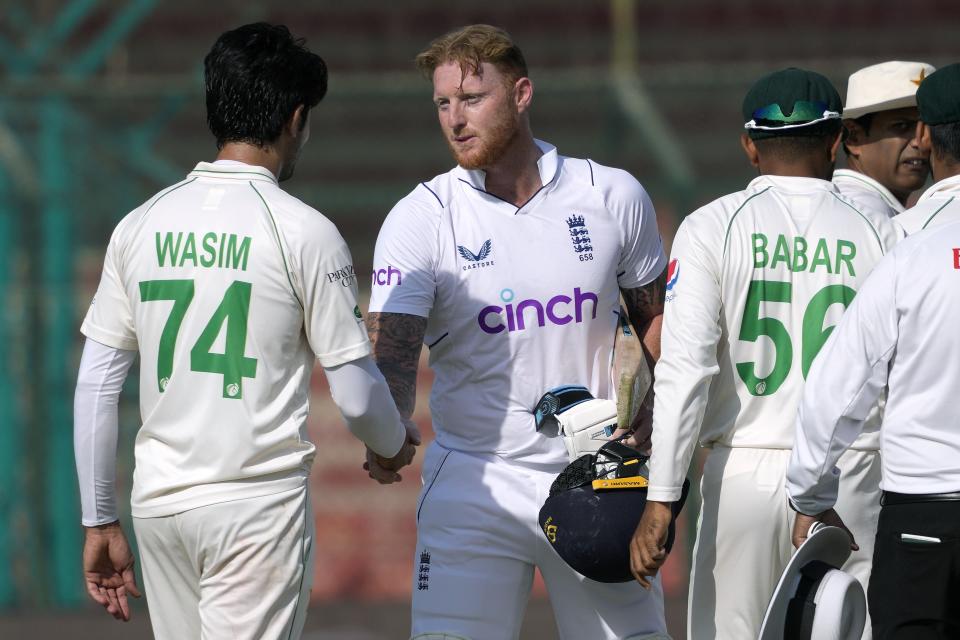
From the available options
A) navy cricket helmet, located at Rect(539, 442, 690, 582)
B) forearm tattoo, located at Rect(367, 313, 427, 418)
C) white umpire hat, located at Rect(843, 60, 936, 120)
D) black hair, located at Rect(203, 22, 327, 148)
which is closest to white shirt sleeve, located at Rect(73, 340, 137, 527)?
black hair, located at Rect(203, 22, 327, 148)

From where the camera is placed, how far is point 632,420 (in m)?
3.78

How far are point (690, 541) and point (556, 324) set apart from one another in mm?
3611

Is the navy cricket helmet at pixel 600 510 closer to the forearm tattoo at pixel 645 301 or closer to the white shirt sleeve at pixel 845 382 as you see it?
the white shirt sleeve at pixel 845 382

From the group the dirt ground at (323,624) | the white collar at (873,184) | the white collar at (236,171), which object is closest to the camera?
the white collar at (236,171)

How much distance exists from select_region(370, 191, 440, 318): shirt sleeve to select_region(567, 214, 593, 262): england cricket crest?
37cm

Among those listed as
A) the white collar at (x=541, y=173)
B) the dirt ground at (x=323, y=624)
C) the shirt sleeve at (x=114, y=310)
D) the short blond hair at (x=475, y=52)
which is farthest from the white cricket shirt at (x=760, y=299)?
the dirt ground at (x=323, y=624)

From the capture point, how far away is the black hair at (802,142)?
3.65 metres

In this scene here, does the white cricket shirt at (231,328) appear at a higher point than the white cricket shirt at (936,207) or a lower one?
lower

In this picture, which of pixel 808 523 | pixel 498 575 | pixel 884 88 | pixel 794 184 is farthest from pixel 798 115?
pixel 498 575

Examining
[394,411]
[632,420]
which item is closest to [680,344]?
[632,420]

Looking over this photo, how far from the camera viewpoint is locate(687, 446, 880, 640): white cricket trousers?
11.5ft

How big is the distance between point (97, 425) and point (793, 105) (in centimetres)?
190

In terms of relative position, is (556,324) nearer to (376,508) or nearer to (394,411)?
(394,411)

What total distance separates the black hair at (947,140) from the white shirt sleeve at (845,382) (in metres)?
0.43
